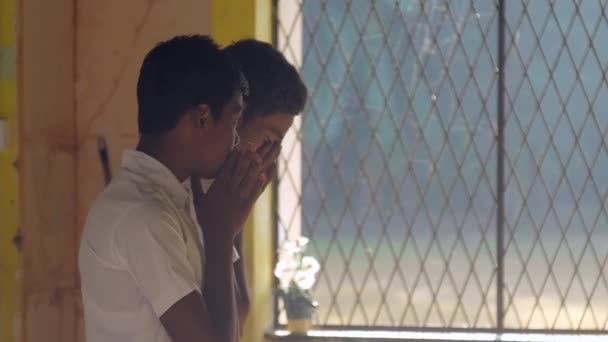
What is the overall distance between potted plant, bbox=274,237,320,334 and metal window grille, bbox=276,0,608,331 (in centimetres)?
9

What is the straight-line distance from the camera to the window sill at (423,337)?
3.62m

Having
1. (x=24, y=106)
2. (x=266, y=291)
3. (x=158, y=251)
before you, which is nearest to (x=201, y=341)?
(x=158, y=251)

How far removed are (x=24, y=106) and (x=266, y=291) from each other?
987mm

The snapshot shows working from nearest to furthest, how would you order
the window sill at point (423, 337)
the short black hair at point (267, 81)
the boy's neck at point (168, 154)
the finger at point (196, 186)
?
the boy's neck at point (168, 154) < the finger at point (196, 186) < the short black hair at point (267, 81) < the window sill at point (423, 337)

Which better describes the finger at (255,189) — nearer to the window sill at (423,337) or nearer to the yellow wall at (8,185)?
the yellow wall at (8,185)

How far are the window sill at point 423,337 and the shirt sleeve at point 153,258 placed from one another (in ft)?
7.17

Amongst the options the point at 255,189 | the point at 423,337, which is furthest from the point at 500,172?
the point at 255,189

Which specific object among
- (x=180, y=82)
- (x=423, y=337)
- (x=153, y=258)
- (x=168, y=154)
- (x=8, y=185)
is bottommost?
(x=423, y=337)

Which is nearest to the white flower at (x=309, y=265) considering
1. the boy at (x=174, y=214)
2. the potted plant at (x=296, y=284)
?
the potted plant at (x=296, y=284)

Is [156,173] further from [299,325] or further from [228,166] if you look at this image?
[299,325]

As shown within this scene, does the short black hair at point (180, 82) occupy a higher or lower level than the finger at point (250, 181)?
higher

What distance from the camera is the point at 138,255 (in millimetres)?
1466

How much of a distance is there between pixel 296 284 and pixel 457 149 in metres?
2.13

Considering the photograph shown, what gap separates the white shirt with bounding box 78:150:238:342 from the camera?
1468mm
